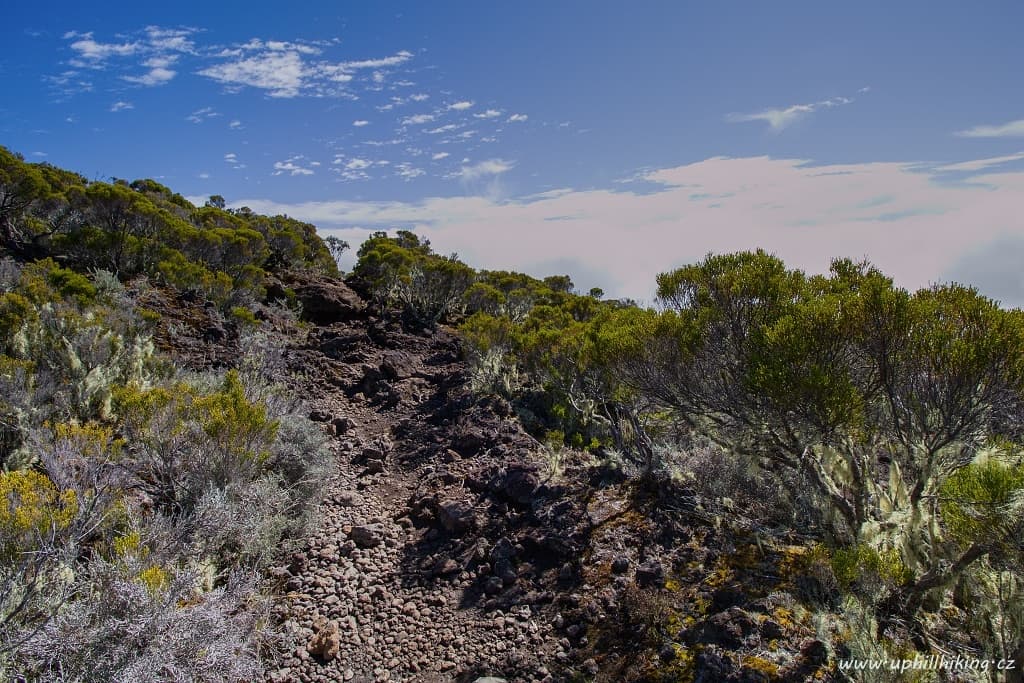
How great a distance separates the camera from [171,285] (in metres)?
11.8

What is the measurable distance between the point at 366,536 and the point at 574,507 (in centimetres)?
216

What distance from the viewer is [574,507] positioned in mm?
5184

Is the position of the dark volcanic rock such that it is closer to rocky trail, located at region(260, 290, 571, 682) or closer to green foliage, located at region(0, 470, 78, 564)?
rocky trail, located at region(260, 290, 571, 682)

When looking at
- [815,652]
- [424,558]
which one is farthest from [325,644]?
[815,652]

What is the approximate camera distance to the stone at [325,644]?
12.4ft

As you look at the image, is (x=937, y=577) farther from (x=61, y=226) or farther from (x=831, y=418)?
(x=61, y=226)

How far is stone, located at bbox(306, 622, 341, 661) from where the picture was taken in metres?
3.79

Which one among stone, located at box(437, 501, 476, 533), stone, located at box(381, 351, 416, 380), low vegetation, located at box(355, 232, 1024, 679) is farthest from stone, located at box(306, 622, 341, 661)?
stone, located at box(381, 351, 416, 380)

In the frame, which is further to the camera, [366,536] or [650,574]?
[366,536]

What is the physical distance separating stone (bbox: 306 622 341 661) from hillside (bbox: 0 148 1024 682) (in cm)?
2

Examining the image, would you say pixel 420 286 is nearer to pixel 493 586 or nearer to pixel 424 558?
pixel 424 558

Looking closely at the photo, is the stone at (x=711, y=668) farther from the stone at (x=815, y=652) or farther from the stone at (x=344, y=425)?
the stone at (x=344, y=425)

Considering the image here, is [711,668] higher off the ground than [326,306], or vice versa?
[326,306]

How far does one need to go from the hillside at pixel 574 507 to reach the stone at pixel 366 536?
44mm
